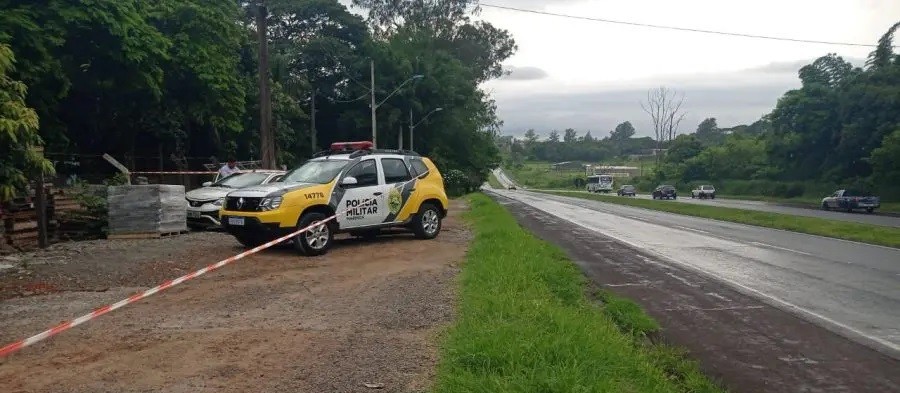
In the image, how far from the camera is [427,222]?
1450cm

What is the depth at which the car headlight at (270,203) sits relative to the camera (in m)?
11.2

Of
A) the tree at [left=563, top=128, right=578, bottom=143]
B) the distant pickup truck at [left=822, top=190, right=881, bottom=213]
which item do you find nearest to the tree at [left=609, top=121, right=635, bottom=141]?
the tree at [left=563, top=128, right=578, bottom=143]

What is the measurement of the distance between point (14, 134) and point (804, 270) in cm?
1183

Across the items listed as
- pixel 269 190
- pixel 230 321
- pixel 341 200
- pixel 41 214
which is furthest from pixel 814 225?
pixel 41 214

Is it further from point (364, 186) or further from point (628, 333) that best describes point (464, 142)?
point (628, 333)

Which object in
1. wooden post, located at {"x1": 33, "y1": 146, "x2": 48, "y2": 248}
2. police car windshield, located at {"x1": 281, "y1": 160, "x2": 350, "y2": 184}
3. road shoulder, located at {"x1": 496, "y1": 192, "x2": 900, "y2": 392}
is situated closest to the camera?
road shoulder, located at {"x1": 496, "y1": 192, "x2": 900, "y2": 392}

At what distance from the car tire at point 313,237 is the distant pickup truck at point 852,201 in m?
35.6

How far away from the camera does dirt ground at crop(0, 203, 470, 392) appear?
5.03 m

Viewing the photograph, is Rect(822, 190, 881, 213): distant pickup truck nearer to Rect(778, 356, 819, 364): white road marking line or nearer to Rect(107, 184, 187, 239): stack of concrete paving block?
Rect(107, 184, 187, 239): stack of concrete paving block

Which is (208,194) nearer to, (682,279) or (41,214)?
(41,214)

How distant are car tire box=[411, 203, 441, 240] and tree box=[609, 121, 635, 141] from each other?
526 feet

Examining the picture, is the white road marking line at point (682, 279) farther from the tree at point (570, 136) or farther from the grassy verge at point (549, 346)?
the tree at point (570, 136)

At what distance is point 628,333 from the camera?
278 inches

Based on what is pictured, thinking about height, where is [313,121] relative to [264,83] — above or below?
above
